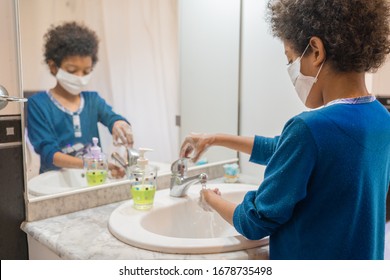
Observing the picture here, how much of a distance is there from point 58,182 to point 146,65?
20.0 inches

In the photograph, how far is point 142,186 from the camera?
101cm

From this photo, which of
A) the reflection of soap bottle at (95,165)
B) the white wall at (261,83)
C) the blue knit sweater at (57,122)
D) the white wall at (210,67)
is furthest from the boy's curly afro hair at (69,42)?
the white wall at (261,83)

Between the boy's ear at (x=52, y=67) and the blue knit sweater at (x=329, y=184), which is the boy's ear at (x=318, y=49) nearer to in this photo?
the blue knit sweater at (x=329, y=184)

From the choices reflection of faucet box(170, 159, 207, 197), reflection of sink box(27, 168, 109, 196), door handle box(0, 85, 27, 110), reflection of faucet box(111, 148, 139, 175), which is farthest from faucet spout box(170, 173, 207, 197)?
door handle box(0, 85, 27, 110)

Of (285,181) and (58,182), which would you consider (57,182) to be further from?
(285,181)

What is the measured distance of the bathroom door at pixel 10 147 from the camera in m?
0.87

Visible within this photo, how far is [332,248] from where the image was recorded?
26.0 inches

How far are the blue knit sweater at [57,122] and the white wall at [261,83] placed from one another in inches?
21.5

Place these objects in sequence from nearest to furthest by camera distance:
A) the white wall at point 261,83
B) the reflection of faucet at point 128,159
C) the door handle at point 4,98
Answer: the door handle at point 4,98
the reflection of faucet at point 128,159
the white wall at point 261,83

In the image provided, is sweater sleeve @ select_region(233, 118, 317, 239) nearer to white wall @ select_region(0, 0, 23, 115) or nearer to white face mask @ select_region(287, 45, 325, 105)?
white face mask @ select_region(287, 45, 325, 105)

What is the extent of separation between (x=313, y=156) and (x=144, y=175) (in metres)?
0.55

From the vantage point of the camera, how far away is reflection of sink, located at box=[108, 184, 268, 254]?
30.6 inches

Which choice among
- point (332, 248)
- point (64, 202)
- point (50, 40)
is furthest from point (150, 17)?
point (332, 248)
